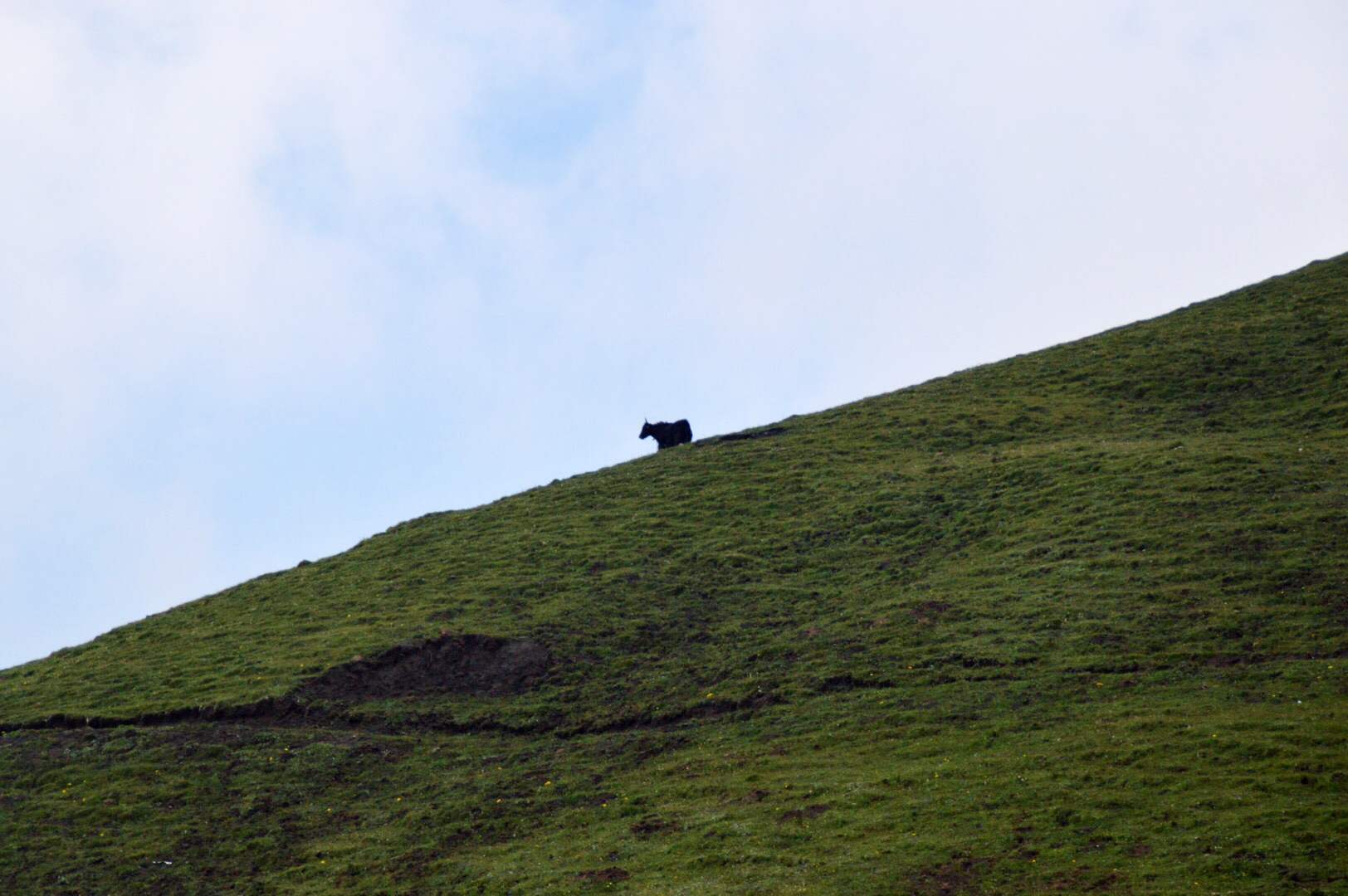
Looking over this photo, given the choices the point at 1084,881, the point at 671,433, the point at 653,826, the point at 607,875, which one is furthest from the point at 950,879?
the point at 671,433

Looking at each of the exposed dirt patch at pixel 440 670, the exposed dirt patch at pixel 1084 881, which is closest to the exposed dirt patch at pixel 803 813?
the exposed dirt patch at pixel 1084 881

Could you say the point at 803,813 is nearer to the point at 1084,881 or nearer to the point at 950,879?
the point at 950,879

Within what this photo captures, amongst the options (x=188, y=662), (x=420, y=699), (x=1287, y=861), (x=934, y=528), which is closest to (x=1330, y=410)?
(x=934, y=528)

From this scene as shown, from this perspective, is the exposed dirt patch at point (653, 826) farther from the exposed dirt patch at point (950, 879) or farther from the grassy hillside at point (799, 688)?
the exposed dirt patch at point (950, 879)

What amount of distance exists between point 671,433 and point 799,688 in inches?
1165

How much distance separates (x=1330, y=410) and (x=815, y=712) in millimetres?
25075

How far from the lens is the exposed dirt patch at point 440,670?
34406 millimetres

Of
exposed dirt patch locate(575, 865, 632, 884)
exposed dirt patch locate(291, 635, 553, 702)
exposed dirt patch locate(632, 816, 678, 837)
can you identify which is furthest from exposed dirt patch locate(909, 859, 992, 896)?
exposed dirt patch locate(291, 635, 553, 702)

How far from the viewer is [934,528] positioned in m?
40.2

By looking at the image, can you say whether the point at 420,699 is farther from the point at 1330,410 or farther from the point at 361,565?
the point at 1330,410

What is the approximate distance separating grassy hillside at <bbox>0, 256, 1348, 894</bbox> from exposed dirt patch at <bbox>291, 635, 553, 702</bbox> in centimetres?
13

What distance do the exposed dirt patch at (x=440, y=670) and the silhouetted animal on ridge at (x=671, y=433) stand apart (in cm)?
2426

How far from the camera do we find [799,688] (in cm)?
3097

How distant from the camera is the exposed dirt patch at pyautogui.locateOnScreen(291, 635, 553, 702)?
34406 millimetres
